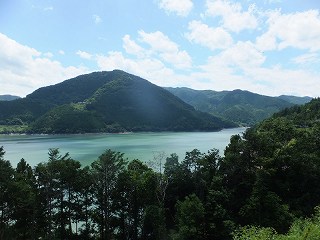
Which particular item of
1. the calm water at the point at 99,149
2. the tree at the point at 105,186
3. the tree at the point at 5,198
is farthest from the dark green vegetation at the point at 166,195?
the calm water at the point at 99,149

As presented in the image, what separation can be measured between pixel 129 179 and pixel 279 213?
16.8 m

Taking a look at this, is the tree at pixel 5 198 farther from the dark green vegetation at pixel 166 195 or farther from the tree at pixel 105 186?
the tree at pixel 105 186

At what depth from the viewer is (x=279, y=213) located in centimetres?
3388

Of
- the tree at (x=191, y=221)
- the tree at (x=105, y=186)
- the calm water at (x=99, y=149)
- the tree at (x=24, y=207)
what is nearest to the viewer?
the tree at (x=191, y=221)

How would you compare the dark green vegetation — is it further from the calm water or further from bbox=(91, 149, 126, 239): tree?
the calm water

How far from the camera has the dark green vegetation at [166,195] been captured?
32625 millimetres

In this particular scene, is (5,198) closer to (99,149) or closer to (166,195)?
(166,195)

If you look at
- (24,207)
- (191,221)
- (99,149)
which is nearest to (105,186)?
(24,207)

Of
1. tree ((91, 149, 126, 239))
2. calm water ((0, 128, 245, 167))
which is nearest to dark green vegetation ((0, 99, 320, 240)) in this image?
tree ((91, 149, 126, 239))

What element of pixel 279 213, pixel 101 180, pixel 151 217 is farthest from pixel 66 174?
pixel 279 213

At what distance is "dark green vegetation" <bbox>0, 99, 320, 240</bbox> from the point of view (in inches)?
1284

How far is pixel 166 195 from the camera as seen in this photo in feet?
134

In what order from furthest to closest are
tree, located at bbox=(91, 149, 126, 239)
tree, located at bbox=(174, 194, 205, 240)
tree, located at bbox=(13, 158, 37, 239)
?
tree, located at bbox=(91, 149, 126, 239) → tree, located at bbox=(13, 158, 37, 239) → tree, located at bbox=(174, 194, 205, 240)

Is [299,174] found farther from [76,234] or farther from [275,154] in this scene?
[76,234]
